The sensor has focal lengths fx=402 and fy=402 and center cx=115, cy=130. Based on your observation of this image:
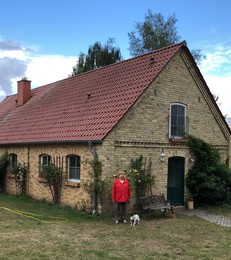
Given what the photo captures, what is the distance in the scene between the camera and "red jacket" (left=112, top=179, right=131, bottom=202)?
44.4 ft

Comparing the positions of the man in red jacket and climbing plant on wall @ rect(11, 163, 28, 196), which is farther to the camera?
climbing plant on wall @ rect(11, 163, 28, 196)

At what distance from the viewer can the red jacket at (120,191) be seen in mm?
13539

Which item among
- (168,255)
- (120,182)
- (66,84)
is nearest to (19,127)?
(66,84)

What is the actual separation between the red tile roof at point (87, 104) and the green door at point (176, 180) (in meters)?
3.58

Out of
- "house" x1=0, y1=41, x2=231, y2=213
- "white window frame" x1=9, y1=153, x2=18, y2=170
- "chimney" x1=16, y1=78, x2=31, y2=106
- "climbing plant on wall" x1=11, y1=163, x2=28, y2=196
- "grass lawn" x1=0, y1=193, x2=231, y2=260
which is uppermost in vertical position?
"chimney" x1=16, y1=78, x2=31, y2=106

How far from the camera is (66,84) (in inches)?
910

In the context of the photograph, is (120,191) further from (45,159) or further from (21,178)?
(21,178)

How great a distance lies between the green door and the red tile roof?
11.7 feet

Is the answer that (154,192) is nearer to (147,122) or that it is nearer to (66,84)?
(147,122)

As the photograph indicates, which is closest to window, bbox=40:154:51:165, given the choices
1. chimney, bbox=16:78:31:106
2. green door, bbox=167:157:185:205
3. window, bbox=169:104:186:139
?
green door, bbox=167:157:185:205

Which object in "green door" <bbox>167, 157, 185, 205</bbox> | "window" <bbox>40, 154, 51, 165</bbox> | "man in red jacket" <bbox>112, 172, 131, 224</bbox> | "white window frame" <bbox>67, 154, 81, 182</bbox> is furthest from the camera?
"window" <bbox>40, 154, 51, 165</bbox>

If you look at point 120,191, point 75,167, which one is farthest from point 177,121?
point 120,191

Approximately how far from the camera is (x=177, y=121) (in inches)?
693

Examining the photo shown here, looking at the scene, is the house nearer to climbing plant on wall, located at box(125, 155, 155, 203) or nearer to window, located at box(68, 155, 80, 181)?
window, located at box(68, 155, 80, 181)
